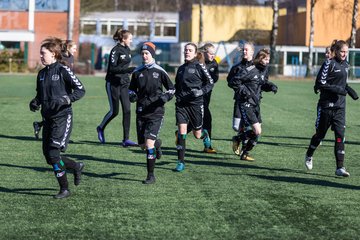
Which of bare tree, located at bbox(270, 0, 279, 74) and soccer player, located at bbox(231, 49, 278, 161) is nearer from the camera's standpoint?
soccer player, located at bbox(231, 49, 278, 161)

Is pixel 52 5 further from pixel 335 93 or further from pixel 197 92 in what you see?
pixel 335 93

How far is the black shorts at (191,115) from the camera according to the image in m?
11.9

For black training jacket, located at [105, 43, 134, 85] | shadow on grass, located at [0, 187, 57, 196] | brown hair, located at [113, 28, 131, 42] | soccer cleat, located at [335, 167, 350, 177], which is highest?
brown hair, located at [113, 28, 131, 42]

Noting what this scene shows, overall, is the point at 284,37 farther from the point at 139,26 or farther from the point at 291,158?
the point at 291,158

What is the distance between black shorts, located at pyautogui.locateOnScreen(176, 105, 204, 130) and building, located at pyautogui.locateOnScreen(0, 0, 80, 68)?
4426cm

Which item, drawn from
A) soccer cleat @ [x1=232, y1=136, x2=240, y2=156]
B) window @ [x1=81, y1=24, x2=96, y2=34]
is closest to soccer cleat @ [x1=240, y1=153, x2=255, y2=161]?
soccer cleat @ [x1=232, y1=136, x2=240, y2=156]

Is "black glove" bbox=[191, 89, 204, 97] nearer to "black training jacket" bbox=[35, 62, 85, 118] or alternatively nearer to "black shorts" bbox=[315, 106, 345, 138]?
"black shorts" bbox=[315, 106, 345, 138]

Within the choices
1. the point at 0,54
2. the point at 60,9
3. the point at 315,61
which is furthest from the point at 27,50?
the point at 315,61

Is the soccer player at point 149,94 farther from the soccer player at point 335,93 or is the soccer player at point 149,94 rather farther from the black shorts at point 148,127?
the soccer player at point 335,93

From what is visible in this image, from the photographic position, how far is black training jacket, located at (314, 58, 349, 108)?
1097 centimetres

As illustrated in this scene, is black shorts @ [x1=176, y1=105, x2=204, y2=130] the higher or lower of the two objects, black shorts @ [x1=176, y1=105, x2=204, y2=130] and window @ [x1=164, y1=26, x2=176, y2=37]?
the lower

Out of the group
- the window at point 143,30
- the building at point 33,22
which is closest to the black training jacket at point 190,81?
the building at point 33,22

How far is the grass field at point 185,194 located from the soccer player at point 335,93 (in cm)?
47

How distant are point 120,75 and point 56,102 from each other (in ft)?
18.0
